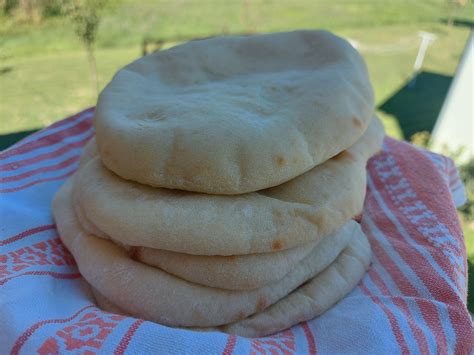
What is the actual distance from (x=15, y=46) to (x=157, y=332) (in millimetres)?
6003

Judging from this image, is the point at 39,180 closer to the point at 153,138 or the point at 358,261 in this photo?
the point at 153,138

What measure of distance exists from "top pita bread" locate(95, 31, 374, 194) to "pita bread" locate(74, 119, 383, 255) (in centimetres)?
3

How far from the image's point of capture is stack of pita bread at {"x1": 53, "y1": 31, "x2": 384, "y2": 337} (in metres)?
0.72

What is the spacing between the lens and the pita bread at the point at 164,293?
2.42 ft

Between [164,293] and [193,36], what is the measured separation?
680 centimetres

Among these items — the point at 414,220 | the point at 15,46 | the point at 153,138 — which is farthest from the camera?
the point at 15,46

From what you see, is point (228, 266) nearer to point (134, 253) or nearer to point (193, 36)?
point (134, 253)

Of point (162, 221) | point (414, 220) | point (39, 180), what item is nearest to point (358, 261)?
point (414, 220)

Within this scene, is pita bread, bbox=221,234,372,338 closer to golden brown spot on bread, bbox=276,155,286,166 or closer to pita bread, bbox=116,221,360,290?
pita bread, bbox=116,221,360,290

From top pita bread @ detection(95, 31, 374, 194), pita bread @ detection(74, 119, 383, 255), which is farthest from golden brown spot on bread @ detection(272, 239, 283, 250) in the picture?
top pita bread @ detection(95, 31, 374, 194)

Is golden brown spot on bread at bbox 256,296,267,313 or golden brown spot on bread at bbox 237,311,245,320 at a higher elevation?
golden brown spot on bread at bbox 256,296,267,313

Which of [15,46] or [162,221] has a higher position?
[162,221]

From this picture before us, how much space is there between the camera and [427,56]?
8.15 metres

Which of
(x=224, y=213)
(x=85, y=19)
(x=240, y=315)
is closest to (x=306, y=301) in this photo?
(x=240, y=315)
